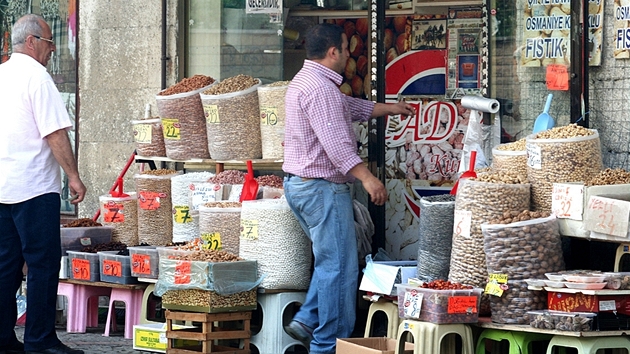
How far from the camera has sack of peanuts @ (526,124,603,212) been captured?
595 cm

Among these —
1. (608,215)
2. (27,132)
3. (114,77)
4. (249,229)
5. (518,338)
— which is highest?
(114,77)

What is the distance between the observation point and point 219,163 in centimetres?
792

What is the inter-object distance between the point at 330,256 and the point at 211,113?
153 cm

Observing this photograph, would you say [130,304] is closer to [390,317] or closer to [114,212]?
[114,212]

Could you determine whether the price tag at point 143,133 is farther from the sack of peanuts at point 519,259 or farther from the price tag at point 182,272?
the sack of peanuts at point 519,259

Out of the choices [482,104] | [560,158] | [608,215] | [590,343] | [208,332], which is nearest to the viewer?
[590,343]

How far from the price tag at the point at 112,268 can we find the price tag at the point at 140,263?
0.13 m

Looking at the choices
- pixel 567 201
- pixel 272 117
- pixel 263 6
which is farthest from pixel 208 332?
pixel 263 6

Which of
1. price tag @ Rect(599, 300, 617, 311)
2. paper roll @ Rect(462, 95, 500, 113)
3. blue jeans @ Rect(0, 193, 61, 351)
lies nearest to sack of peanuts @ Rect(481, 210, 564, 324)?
price tag @ Rect(599, 300, 617, 311)

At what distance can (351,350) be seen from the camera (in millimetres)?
6203

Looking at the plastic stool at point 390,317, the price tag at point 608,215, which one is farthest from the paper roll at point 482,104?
the price tag at point 608,215

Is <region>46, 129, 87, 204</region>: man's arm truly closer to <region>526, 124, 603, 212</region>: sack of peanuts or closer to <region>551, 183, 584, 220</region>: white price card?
<region>526, 124, 603, 212</region>: sack of peanuts

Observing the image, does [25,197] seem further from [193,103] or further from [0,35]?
[0,35]

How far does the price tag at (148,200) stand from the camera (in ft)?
26.5
